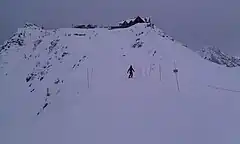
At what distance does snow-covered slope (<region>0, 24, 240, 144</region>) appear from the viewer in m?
16.5

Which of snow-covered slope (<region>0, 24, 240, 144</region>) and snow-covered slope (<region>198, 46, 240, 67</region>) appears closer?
snow-covered slope (<region>0, 24, 240, 144</region>)

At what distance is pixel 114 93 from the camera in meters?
22.3

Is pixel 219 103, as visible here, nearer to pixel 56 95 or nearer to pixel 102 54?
pixel 56 95

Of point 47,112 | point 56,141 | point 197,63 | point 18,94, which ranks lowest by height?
point 56,141

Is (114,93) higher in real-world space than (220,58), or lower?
lower

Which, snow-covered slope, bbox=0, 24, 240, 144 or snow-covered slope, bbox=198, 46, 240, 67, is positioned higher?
snow-covered slope, bbox=198, 46, 240, 67

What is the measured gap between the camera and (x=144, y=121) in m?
17.3

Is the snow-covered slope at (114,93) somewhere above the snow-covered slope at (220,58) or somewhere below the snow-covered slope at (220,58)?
below

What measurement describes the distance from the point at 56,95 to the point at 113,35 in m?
16.1

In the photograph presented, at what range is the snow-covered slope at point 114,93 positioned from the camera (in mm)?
16469

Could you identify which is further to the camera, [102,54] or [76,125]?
[102,54]

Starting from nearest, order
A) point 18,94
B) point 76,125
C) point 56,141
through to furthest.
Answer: point 56,141 < point 76,125 < point 18,94

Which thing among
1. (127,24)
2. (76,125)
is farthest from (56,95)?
(127,24)

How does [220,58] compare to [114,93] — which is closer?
[114,93]
